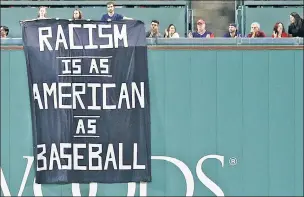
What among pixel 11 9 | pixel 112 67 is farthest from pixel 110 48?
pixel 11 9

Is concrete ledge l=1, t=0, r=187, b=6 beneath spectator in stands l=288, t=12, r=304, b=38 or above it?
above

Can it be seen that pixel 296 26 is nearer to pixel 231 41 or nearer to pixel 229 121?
pixel 231 41

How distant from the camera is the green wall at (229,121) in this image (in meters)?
9.84

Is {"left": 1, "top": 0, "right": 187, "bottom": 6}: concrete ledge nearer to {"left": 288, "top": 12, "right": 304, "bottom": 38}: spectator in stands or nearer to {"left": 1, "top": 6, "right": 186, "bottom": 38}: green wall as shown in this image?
{"left": 1, "top": 6, "right": 186, "bottom": 38}: green wall

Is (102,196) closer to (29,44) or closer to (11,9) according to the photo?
(29,44)

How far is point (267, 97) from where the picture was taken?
988 centimetres

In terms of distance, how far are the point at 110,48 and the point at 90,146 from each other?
50.2 inches

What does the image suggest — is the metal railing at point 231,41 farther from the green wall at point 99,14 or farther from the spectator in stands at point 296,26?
the green wall at point 99,14

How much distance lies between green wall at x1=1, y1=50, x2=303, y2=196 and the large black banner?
20 centimetres

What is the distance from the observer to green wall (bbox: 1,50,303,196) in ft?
32.3

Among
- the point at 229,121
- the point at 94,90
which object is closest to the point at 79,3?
the point at 94,90

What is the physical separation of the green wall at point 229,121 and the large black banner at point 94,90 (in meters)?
0.20

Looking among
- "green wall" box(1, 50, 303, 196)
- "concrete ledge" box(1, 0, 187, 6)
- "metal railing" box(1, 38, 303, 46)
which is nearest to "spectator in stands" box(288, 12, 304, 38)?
"metal railing" box(1, 38, 303, 46)

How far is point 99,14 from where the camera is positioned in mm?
13133
